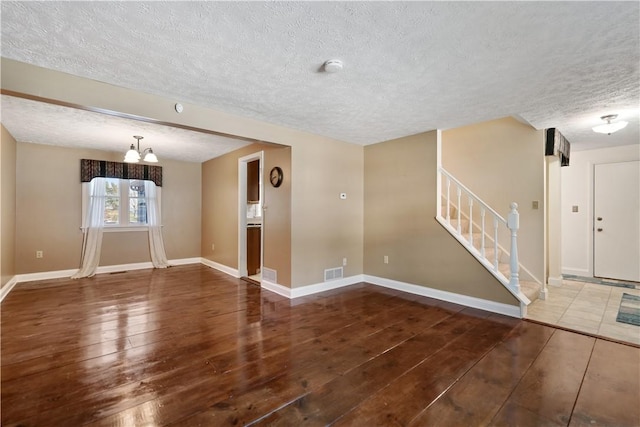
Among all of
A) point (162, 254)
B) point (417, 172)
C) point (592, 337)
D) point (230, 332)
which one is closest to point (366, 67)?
point (417, 172)

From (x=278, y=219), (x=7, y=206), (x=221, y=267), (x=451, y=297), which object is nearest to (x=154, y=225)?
(x=221, y=267)

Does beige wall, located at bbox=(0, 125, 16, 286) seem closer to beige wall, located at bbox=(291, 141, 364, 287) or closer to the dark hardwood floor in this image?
the dark hardwood floor

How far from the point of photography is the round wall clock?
4263 mm

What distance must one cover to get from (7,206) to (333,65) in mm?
5203

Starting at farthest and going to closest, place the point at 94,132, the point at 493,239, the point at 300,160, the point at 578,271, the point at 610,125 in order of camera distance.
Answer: the point at 578,271
the point at 94,132
the point at 300,160
the point at 493,239
the point at 610,125

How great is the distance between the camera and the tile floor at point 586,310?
2.88 metres

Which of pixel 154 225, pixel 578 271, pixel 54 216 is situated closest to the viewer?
pixel 54 216

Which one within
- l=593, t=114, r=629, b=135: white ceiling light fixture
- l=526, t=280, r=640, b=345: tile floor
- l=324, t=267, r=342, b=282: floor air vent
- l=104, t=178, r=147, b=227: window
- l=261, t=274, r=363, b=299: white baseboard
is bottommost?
l=526, t=280, r=640, b=345: tile floor

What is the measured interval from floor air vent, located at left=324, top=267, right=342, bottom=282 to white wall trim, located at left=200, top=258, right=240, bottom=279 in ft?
5.80

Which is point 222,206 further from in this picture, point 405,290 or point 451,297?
point 451,297

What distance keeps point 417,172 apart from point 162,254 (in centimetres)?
548

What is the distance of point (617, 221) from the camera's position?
4992mm

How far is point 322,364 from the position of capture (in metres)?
2.23

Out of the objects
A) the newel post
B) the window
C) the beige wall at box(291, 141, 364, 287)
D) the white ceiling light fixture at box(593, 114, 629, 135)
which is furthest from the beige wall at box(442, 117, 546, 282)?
the window
